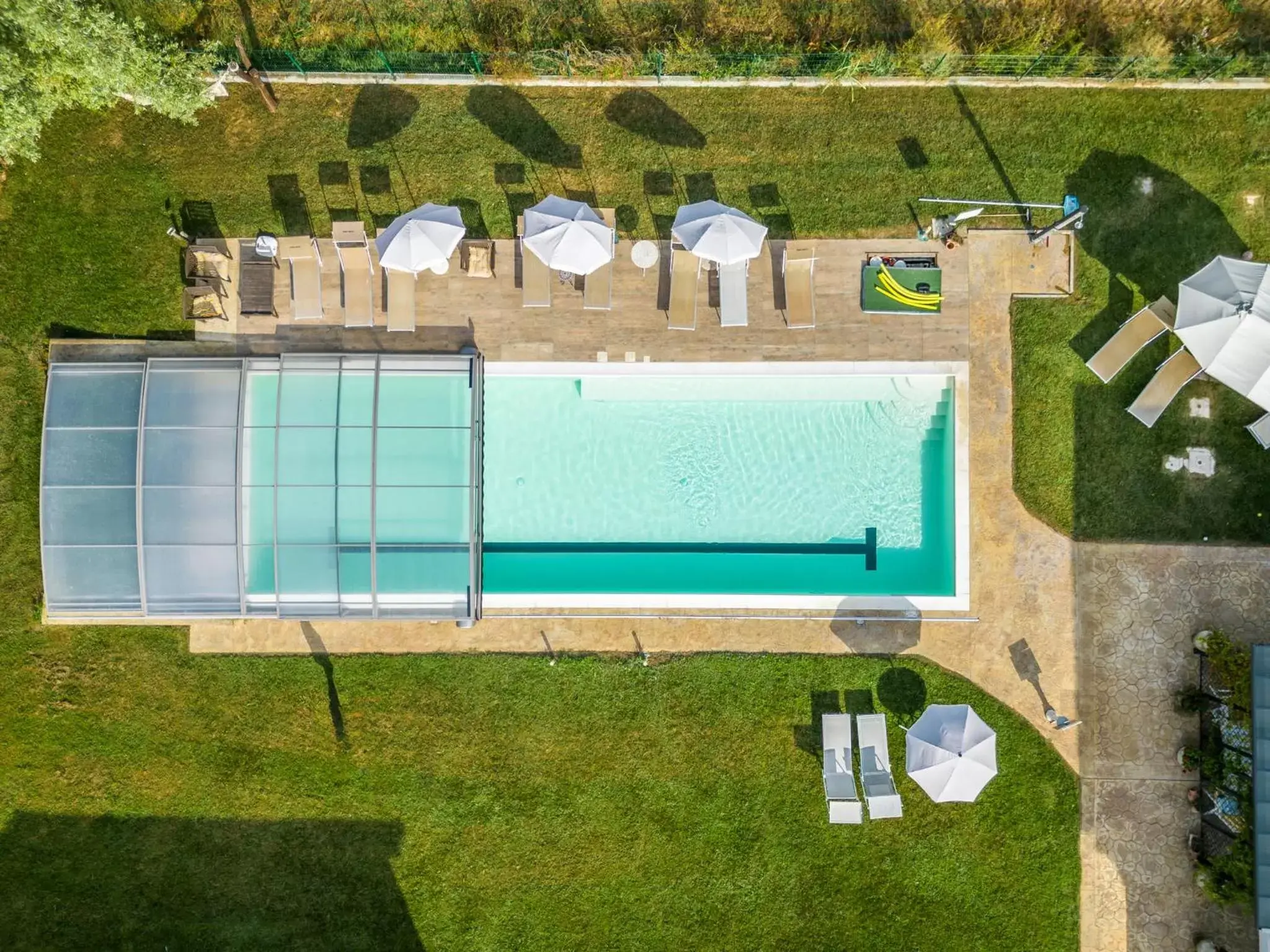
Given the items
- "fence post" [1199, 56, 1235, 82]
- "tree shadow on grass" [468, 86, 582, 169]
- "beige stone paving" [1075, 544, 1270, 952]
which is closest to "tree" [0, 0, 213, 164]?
"tree shadow on grass" [468, 86, 582, 169]

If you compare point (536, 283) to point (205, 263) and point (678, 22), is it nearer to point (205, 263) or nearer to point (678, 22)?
point (678, 22)

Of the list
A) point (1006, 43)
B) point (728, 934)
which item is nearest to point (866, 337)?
point (1006, 43)

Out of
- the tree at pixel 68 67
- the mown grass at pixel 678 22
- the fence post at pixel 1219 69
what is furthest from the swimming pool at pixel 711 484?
the fence post at pixel 1219 69

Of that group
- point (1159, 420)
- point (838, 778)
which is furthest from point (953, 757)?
point (1159, 420)

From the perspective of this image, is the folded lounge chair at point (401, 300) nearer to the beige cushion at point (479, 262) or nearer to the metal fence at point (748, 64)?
the beige cushion at point (479, 262)

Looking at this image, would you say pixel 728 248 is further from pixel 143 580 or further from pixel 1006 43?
pixel 143 580

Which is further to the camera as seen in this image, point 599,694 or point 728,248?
point 599,694
